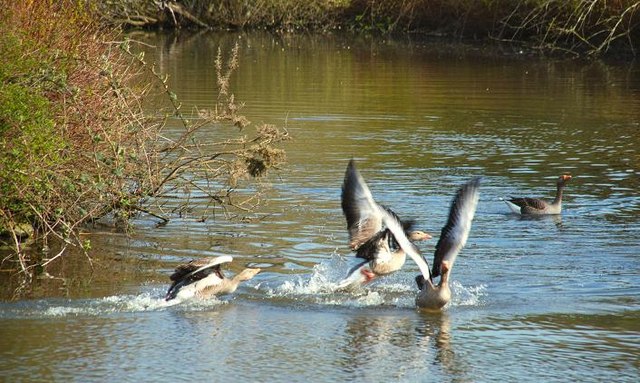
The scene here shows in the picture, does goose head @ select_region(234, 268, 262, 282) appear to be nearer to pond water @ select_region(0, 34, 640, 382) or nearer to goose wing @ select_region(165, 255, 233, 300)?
pond water @ select_region(0, 34, 640, 382)

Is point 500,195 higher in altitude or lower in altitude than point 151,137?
lower

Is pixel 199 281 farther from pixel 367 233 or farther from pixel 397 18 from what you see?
pixel 397 18

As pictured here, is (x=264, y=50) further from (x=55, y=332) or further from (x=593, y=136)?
(x=55, y=332)

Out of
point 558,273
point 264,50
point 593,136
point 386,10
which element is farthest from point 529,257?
point 386,10

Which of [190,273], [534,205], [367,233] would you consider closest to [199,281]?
[190,273]

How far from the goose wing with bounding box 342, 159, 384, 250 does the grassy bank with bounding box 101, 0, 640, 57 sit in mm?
26558

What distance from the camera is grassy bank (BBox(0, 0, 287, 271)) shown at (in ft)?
38.3

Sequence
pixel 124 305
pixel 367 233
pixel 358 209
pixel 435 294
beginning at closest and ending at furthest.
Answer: pixel 124 305, pixel 435 294, pixel 358 209, pixel 367 233

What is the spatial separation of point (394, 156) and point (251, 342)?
10.0 metres

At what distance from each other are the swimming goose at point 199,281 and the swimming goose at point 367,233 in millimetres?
1293

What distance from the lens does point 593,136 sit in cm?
2188

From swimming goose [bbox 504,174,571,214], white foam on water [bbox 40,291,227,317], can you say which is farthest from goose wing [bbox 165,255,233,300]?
swimming goose [bbox 504,174,571,214]

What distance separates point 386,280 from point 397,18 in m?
37.5

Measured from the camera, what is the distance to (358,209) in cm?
1130
